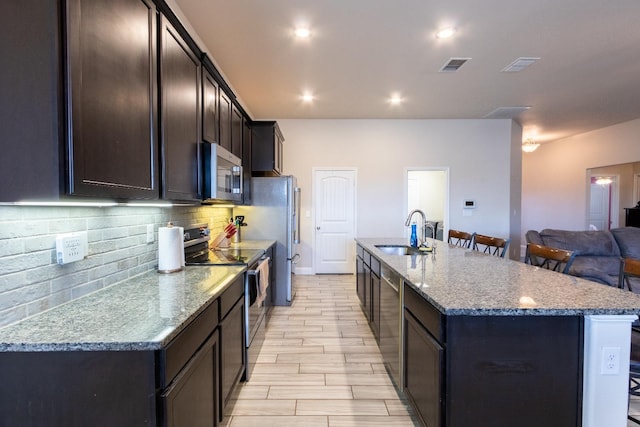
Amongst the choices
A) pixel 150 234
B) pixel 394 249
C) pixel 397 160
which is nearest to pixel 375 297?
pixel 394 249

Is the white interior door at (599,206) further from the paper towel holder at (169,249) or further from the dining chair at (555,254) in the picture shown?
the paper towel holder at (169,249)

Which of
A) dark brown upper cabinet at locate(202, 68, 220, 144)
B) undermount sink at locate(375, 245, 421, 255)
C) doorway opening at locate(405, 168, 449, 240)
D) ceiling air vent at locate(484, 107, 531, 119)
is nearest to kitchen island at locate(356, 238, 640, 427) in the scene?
undermount sink at locate(375, 245, 421, 255)

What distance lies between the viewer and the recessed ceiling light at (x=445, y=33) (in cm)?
279

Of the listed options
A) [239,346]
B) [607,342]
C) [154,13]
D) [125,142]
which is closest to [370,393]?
[239,346]

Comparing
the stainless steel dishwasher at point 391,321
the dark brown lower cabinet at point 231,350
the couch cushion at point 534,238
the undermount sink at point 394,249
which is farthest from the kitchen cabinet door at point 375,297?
the couch cushion at point 534,238

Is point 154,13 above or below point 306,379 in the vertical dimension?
above

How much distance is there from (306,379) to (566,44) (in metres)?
3.97

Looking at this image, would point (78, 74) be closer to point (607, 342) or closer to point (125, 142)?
point (125, 142)

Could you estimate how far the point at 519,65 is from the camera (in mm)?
3490

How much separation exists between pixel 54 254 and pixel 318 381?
1805 mm

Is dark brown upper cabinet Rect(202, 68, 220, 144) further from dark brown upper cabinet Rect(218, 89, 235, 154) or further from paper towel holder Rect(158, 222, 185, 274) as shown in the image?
paper towel holder Rect(158, 222, 185, 274)

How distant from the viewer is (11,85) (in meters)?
0.93

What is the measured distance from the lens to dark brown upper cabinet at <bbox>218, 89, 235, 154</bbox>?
2.62 meters

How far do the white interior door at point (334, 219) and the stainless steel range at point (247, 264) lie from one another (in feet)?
9.05
